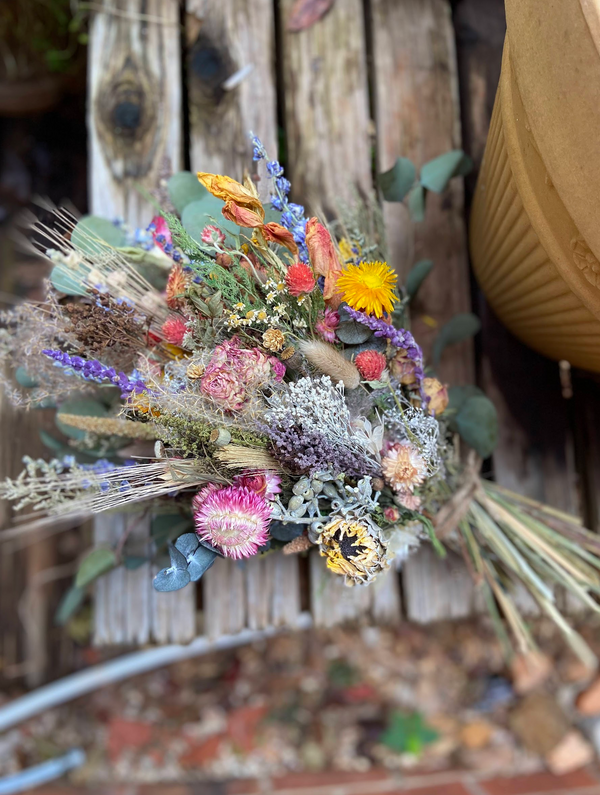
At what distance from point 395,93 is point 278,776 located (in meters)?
1.77

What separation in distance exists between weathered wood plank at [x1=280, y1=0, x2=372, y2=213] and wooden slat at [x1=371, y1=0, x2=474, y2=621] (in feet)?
0.11

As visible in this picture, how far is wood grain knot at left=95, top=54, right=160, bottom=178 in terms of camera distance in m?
1.09

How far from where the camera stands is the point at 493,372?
1.10m

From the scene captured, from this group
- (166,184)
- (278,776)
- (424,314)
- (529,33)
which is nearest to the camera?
(529,33)

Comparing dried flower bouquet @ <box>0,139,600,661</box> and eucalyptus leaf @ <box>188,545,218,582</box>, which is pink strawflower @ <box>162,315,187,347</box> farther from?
eucalyptus leaf @ <box>188,545,218,582</box>

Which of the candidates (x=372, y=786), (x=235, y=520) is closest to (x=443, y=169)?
(x=235, y=520)

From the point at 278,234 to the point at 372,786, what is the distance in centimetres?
163

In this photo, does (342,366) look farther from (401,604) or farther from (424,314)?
(401,604)

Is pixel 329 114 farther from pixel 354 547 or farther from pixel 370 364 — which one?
pixel 354 547

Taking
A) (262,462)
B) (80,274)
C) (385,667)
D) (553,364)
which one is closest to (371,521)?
(262,462)

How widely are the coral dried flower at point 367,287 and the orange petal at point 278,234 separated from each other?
7 cm

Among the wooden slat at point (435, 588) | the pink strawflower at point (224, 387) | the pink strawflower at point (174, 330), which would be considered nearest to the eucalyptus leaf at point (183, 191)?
the pink strawflower at point (174, 330)

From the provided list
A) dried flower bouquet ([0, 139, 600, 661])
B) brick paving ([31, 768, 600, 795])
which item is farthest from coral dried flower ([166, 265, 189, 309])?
brick paving ([31, 768, 600, 795])

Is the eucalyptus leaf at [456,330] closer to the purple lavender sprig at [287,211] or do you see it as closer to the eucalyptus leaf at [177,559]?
the purple lavender sprig at [287,211]
